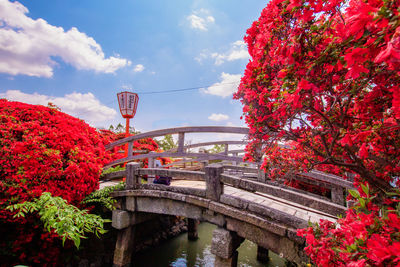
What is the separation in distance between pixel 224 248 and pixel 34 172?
182 inches

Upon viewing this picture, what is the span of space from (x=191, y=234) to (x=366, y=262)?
27.7 feet

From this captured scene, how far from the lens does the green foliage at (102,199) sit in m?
5.24

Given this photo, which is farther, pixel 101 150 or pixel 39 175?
pixel 101 150

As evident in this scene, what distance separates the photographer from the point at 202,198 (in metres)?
4.17

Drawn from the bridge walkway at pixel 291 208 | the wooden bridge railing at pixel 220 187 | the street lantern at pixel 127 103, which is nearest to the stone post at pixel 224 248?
the wooden bridge railing at pixel 220 187

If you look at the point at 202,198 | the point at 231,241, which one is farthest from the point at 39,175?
the point at 231,241

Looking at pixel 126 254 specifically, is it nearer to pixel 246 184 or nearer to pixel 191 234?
pixel 191 234

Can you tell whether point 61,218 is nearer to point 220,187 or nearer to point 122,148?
point 220,187

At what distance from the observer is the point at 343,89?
2.01 meters

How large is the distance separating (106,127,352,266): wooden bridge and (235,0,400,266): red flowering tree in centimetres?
82

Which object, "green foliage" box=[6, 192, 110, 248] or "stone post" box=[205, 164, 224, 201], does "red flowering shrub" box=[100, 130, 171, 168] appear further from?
"stone post" box=[205, 164, 224, 201]

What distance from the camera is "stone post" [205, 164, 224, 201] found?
3.99m

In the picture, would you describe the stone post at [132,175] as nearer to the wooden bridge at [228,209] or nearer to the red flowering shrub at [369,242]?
the wooden bridge at [228,209]

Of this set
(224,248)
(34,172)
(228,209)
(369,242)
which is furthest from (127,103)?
(369,242)
